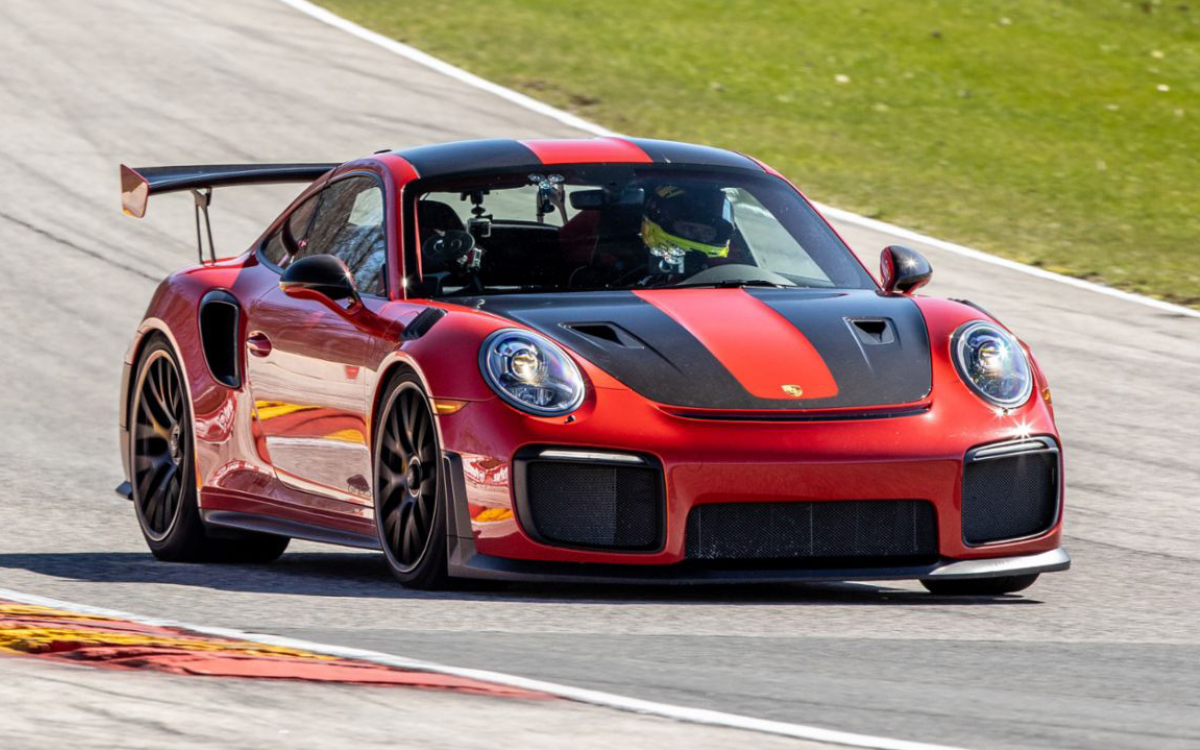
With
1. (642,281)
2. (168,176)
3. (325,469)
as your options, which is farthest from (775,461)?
(168,176)

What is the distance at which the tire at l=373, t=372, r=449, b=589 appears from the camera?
21.4 ft

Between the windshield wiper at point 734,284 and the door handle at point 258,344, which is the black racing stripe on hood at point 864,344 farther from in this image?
the door handle at point 258,344

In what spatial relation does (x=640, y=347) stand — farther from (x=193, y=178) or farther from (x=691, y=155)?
(x=193, y=178)

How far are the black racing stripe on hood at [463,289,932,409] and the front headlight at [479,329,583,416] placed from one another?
0.09 metres

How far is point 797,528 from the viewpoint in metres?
6.31

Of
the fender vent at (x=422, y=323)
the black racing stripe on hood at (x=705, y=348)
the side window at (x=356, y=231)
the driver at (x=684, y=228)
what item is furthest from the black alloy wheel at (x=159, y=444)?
the driver at (x=684, y=228)

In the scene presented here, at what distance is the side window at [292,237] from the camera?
8.23m

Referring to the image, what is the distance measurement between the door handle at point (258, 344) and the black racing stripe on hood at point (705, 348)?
42.2 inches

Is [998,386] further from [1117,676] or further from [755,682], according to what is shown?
[755,682]

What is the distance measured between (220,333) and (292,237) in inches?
17.7

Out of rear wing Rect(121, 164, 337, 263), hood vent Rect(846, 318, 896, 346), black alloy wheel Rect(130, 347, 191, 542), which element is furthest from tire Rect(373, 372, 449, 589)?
rear wing Rect(121, 164, 337, 263)

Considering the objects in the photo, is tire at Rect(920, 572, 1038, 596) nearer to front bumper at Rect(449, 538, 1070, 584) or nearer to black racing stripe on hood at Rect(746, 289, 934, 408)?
front bumper at Rect(449, 538, 1070, 584)

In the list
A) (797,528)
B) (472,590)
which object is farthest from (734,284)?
(472,590)

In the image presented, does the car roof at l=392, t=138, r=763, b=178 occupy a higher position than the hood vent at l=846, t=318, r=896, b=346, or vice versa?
the car roof at l=392, t=138, r=763, b=178
